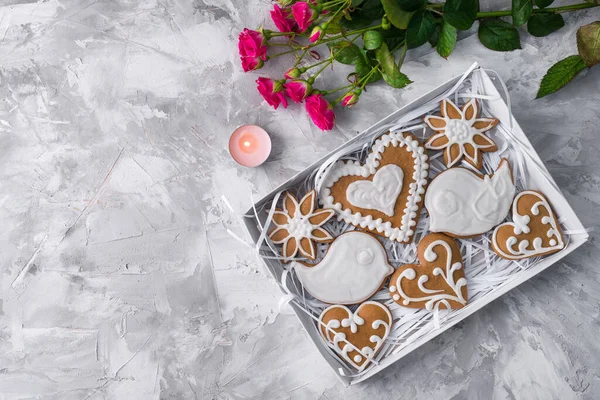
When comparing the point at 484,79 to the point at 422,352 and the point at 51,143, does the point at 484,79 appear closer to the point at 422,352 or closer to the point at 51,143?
the point at 422,352

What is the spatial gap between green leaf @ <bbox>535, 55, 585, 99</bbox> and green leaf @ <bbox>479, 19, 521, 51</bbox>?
0.08 m

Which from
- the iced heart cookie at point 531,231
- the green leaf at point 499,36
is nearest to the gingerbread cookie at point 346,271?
the iced heart cookie at point 531,231

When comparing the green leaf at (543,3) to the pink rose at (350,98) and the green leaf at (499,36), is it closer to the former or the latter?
the green leaf at (499,36)

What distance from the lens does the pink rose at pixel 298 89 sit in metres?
1.00

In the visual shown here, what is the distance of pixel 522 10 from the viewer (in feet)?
3.12

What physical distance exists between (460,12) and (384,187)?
34 cm

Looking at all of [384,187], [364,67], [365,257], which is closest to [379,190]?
[384,187]

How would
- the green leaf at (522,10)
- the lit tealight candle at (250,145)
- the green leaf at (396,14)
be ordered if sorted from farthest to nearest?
the lit tealight candle at (250,145)
the green leaf at (522,10)
the green leaf at (396,14)

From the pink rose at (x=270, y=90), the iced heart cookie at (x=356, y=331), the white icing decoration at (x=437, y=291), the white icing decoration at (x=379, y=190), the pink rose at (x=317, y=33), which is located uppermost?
the pink rose at (x=317, y=33)

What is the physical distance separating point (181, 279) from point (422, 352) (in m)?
0.51

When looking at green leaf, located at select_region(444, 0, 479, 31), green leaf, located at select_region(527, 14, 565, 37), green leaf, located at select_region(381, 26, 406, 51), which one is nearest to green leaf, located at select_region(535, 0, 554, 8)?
green leaf, located at select_region(527, 14, 565, 37)

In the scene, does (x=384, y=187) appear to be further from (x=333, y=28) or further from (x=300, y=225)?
(x=333, y=28)

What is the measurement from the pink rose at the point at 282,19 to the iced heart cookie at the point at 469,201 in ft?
1.32

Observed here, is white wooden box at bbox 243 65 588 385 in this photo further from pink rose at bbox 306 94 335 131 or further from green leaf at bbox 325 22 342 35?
green leaf at bbox 325 22 342 35
